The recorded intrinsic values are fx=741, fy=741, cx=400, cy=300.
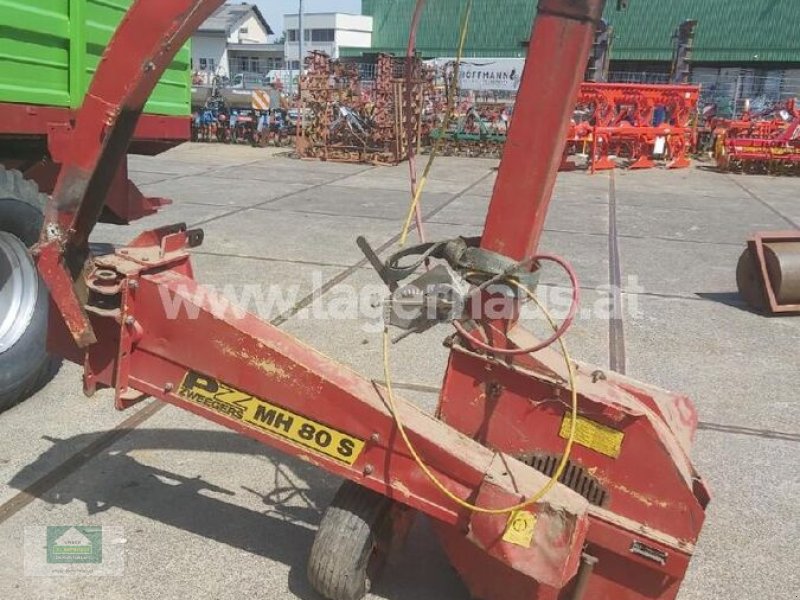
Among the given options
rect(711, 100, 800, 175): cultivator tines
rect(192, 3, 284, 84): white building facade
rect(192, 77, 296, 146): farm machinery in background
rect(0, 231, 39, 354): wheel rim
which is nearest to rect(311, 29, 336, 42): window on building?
rect(192, 3, 284, 84): white building facade

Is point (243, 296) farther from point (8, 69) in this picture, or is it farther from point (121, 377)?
point (121, 377)

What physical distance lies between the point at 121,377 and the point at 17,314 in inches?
69.7

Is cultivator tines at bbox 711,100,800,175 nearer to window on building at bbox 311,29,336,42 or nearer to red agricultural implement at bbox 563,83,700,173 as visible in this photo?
red agricultural implement at bbox 563,83,700,173

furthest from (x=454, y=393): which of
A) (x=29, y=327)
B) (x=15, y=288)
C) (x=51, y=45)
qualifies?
(x=51, y=45)

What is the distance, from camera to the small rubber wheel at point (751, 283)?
6.48 metres

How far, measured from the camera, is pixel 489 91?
25.6m

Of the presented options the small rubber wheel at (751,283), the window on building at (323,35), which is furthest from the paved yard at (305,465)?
the window on building at (323,35)

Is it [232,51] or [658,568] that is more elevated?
[232,51]

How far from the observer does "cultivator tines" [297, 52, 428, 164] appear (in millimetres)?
17109

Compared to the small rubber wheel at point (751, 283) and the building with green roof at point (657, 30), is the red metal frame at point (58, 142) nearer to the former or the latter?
the small rubber wheel at point (751, 283)

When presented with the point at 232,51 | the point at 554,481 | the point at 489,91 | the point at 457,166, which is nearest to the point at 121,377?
the point at 554,481

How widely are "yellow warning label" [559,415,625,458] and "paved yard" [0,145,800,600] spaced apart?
795 millimetres

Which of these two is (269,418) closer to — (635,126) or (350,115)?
(350,115)

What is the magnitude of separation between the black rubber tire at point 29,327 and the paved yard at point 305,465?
164 mm
